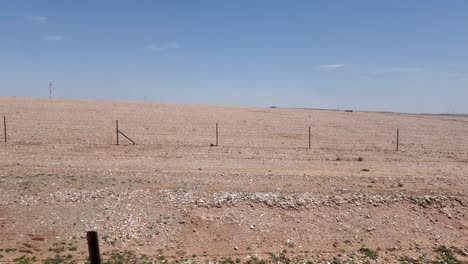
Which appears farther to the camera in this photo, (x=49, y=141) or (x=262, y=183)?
(x=49, y=141)

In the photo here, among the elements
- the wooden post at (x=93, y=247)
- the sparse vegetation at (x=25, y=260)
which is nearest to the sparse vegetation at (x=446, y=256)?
the wooden post at (x=93, y=247)

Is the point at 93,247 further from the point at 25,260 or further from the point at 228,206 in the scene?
the point at 228,206

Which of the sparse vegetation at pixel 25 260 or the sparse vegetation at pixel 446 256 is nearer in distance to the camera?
the sparse vegetation at pixel 25 260

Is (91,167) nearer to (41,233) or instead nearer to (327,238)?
(41,233)

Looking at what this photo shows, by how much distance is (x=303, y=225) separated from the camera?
1203 centimetres

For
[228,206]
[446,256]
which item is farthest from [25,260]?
[446,256]

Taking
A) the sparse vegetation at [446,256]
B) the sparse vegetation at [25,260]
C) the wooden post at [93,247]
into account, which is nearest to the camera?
the wooden post at [93,247]

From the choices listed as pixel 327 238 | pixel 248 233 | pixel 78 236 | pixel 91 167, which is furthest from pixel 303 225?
pixel 91 167

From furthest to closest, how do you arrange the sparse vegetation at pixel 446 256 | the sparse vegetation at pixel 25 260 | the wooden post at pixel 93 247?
the sparse vegetation at pixel 446 256, the sparse vegetation at pixel 25 260, the wooden post at pixel 93 247

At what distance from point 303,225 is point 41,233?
7.03m

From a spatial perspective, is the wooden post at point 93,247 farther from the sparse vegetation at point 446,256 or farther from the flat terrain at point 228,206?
the sparse vegetation at point 446,256

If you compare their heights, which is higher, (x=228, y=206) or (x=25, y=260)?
(x=228, y=206)

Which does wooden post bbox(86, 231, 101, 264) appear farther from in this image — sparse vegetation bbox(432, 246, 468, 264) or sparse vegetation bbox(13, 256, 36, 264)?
sparse vegetation bbox(432, 246, 468, 264)

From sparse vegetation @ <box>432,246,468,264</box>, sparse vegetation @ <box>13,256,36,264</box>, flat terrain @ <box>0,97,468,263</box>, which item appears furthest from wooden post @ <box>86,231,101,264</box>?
sparse vegetation @ <box>432,246,468,264</box>
